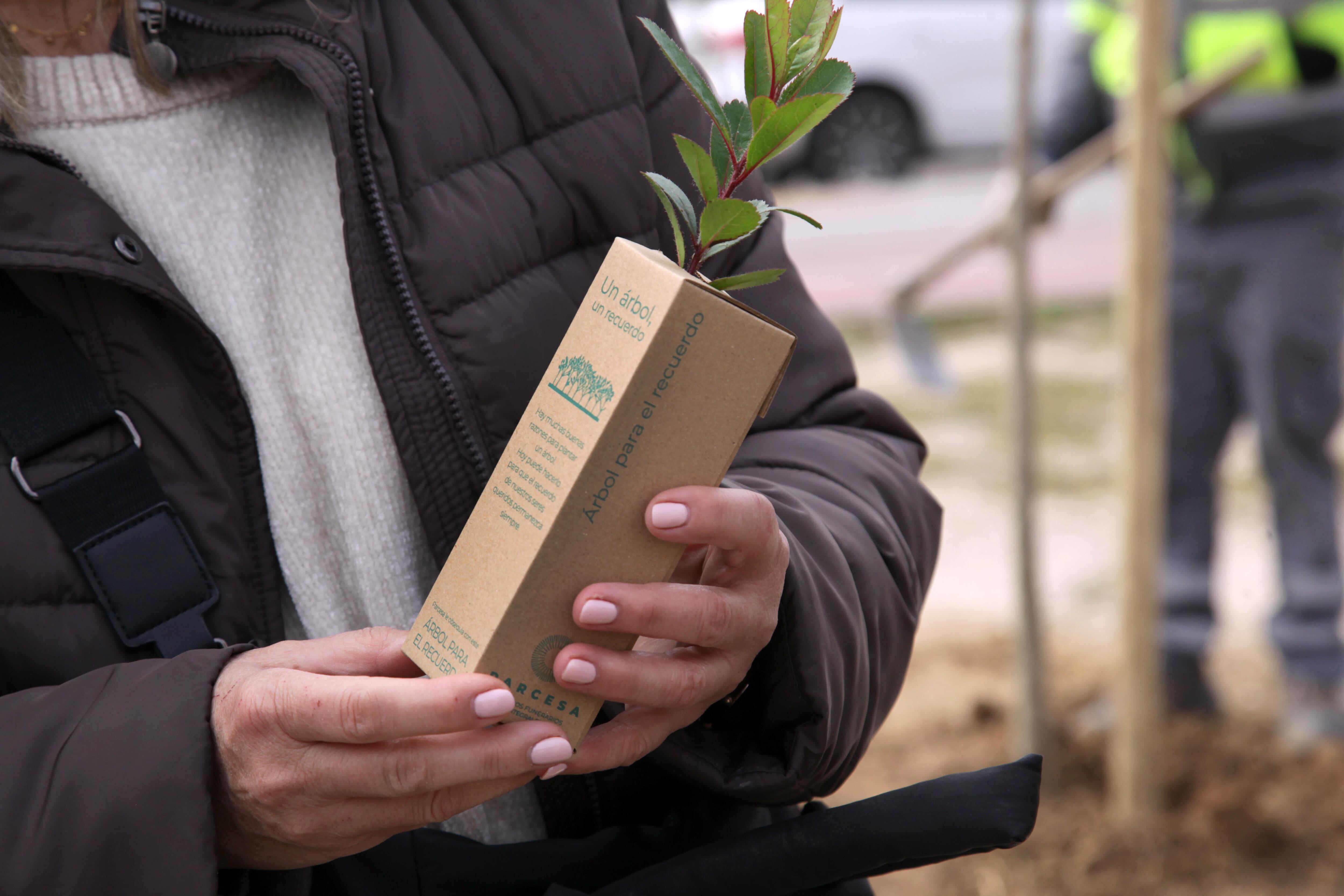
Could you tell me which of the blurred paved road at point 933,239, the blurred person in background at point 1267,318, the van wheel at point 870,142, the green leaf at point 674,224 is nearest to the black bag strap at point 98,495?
the green leaf at point 674,224

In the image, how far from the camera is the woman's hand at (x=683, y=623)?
75cm

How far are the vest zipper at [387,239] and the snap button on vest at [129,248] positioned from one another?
0.57 feet

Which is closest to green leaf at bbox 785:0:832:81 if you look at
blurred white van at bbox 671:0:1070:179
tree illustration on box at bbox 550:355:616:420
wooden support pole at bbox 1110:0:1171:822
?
tree illustration on box at bbox 550:355:616:420

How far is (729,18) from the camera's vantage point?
6.47 m

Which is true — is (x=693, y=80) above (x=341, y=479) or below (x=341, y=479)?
above

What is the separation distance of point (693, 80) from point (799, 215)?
11 centimetres

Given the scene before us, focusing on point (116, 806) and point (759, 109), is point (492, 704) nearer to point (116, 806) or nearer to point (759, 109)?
point (116, 806)

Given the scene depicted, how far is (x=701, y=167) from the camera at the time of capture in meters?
0.74

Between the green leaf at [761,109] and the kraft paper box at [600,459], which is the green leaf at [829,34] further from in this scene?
the kraft paper box at [600,459]

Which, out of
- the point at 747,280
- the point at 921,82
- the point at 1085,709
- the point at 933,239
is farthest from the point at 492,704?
the point at 921,82

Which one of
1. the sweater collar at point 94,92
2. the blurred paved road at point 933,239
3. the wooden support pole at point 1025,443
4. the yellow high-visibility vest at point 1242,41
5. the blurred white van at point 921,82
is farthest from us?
the blurred white van at point 921,82

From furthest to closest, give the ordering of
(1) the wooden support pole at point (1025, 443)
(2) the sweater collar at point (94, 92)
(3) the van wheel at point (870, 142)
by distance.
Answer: (3) the van wheel at point (870, 142), (1) the wooden support pole at point (1025, 443), (2) the sweater collar at point (94, 92)

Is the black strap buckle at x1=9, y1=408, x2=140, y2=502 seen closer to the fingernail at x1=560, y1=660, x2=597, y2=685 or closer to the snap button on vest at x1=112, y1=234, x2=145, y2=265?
the snap button on vest at x1=112, y1=234, x2=145, y2=265

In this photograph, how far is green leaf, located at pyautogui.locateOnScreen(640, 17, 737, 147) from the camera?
728mm
